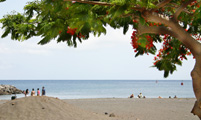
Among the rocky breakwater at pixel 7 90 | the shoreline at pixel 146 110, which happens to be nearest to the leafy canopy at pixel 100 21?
the shoreline at pixel 146 110

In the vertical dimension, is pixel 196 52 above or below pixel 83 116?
above

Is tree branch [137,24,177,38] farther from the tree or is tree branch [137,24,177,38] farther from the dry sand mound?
the dry sand mound

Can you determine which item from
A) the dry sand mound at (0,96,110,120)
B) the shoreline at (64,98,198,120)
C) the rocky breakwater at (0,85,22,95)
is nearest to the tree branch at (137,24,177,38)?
the dry sand mound at (0,96,110,120)

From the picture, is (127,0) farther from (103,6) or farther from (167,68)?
(167,68)

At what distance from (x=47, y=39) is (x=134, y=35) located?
3362 mm

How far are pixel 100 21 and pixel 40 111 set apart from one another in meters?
8.97

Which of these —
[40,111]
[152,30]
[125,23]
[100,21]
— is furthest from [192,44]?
[40,111]

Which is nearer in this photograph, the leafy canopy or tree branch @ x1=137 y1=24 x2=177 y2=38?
the leafy canopy

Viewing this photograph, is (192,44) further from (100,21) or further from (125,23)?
(100,21)

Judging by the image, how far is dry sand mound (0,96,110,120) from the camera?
41.1 feet

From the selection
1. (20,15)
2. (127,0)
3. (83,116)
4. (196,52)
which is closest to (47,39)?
(127,0)

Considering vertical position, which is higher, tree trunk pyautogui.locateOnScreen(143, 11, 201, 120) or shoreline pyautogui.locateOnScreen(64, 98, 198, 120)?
tree trunk pyautogui.locateOnScreen(143, 11, 201, 120)

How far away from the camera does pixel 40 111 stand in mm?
13008

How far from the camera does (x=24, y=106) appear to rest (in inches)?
531
